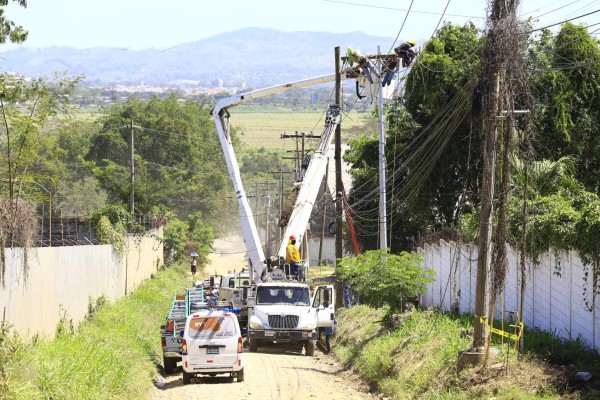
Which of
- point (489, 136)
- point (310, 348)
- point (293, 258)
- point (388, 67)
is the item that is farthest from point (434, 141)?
point (489, 136)

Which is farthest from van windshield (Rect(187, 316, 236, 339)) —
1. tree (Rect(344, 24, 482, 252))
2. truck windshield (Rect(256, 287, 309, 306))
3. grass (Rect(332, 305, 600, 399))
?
tree (Rect(344, 24, 482, 252))

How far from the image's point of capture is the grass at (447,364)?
750 inches

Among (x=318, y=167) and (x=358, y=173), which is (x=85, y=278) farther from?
(x=358, y=173)

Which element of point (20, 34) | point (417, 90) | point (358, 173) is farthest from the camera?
point (358, 173)

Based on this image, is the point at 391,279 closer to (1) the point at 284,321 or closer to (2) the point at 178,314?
(1) the point at 284,321

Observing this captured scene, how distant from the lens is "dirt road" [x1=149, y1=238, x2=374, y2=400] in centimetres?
2386

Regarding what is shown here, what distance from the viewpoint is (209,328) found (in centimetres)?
2555

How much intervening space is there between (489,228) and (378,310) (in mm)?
14771

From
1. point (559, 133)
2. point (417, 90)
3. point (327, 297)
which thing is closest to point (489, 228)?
point (327, 297)

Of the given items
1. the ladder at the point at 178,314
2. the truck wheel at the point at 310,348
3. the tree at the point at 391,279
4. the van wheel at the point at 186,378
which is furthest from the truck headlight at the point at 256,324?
the van wheel at the point at 186,378

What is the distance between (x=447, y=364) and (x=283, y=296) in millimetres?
12549

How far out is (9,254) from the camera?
21.7 metres

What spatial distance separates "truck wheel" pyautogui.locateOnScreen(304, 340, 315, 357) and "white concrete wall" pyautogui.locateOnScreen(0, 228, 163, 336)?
288 inches

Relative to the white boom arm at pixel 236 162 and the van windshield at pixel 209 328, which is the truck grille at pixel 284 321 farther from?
the van windshield at pixel 209 328
